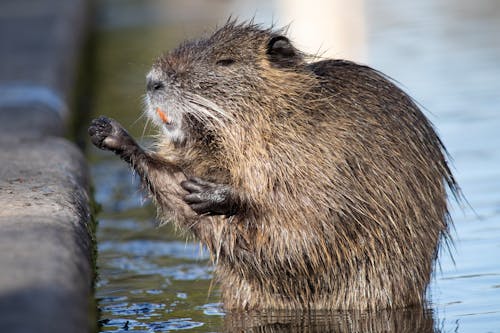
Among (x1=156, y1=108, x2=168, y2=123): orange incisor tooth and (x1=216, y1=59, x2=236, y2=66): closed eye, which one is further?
(x1=216, y1=59, x2=236, y2=66): closed eye

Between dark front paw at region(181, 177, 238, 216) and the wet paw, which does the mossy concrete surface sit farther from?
dark front paw at region(181, 177, 238, 216)

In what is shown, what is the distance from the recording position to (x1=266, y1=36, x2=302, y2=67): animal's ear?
16.5 ft

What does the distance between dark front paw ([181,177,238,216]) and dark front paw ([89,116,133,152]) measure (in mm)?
440

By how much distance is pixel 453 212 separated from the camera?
21.7ft

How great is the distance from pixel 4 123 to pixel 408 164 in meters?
3.01

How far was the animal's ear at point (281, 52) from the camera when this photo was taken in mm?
5031

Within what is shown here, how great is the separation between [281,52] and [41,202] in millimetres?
1205

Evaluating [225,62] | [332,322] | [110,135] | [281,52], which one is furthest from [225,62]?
[332,322]

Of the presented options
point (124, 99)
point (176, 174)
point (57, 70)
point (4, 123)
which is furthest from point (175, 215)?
point (124, 99)

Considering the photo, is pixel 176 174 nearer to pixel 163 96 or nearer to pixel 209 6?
pixel 163 96

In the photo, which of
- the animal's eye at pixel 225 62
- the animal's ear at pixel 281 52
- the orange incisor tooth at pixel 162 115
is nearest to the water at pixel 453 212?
the orange incisor tooth at pixel 162 115

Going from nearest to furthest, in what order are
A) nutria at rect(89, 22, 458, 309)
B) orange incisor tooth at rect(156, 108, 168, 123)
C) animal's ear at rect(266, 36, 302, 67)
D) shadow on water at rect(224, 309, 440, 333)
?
shadow on water at rect(224, 309, 440, 333), nutria at rect(89, 22, 458, 309), orange incisor tooth at rect(156, 108, 168, 123), animal's ear at rect(266, 36, 302, 67)

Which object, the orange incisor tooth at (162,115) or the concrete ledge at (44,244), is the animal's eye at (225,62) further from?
the concrete ledge at (44,244)

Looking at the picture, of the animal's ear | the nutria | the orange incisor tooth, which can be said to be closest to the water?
the nutria
